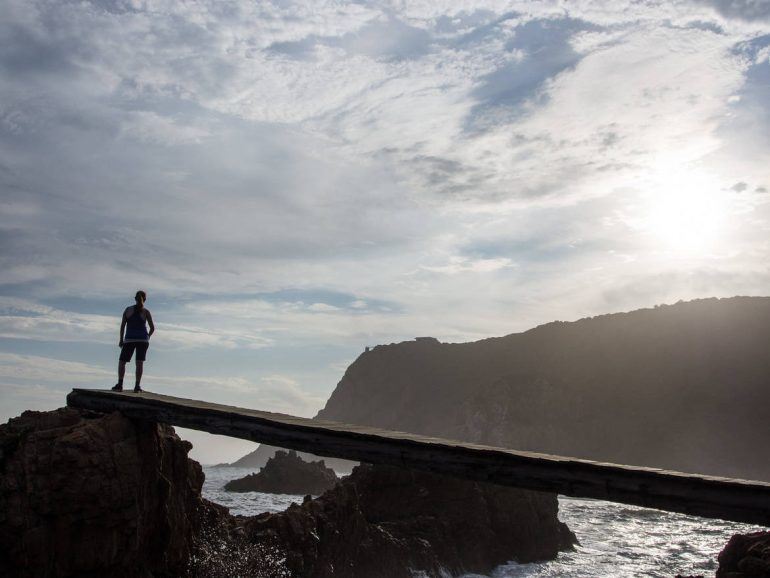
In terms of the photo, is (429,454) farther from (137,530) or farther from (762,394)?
(762,394)

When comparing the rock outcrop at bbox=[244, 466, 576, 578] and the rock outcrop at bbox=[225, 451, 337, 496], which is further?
the rock outcrop at bbox=[225, 451, 337, 496]

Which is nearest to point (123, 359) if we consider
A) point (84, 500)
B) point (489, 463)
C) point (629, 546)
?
point (84, 500)

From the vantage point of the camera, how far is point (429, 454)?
8.09m

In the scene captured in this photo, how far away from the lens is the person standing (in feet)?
39.2

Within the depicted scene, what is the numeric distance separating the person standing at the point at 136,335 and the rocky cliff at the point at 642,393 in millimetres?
67371

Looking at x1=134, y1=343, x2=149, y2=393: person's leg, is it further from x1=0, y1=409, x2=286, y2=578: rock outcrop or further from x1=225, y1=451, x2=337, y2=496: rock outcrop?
x1=225, y1=451, x2=337, y2=496: rock outcrop

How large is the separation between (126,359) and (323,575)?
7115mm

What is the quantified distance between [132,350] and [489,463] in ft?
25.4

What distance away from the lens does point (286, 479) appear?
47875 millimetres

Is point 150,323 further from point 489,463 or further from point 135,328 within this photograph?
point 489,463

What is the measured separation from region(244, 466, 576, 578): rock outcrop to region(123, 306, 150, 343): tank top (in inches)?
231

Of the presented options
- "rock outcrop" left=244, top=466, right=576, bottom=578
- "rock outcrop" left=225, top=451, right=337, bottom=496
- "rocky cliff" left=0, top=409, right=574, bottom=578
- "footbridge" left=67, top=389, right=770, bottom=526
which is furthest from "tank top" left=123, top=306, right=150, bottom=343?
"rock outcrop" left=225, top=451, right=337, bottom=496

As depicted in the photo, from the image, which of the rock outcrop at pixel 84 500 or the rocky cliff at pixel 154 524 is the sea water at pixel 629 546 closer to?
the rocky cliff at pixel 154 524

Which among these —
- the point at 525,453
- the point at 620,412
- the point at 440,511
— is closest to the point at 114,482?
the point at 525,453
